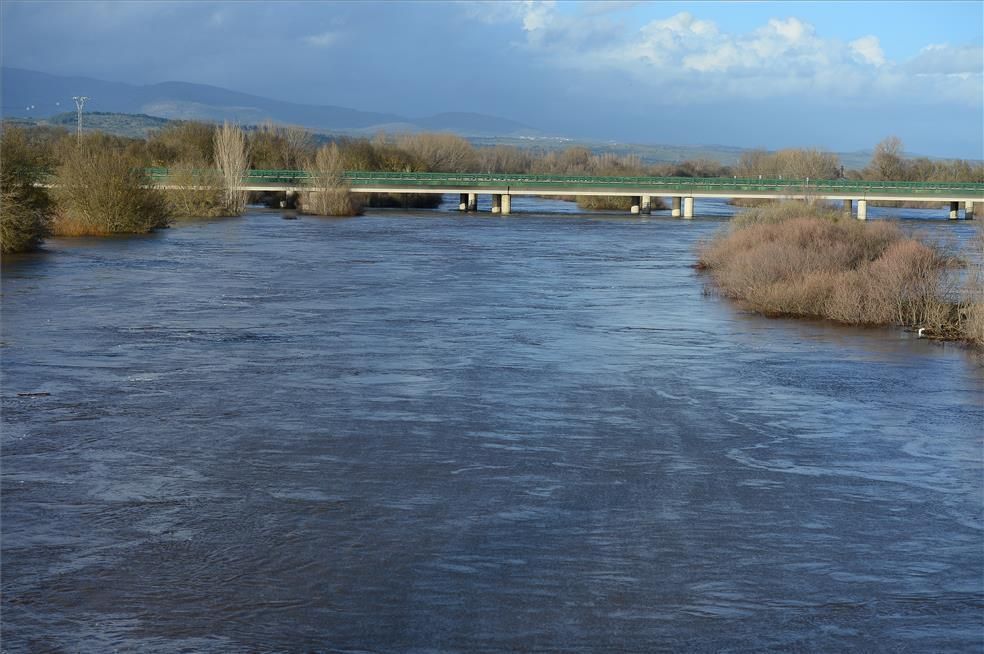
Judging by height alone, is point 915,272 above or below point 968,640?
above

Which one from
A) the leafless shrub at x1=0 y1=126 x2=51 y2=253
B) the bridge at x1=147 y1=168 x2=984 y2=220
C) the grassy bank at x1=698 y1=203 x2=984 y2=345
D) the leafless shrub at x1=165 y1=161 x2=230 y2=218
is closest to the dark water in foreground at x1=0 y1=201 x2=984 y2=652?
the grassy bank at x1=698 y1=203 x2=984 y2=345

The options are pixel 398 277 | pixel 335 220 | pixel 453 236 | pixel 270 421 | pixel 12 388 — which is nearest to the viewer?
pixel 270 421

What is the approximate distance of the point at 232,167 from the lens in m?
73.9

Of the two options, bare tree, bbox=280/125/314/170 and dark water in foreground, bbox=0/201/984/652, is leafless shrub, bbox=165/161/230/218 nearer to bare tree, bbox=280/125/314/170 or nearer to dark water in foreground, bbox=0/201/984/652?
bare tree, bbox=280/125/314/170

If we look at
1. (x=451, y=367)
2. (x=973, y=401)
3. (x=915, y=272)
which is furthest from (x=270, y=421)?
(x=915, y=272)

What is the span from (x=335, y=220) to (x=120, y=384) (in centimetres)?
5419

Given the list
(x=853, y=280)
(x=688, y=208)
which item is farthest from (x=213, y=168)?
(x=853, y=280)

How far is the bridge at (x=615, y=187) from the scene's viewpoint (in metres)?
80.8

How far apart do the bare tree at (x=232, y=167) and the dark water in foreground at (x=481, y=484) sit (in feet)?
158

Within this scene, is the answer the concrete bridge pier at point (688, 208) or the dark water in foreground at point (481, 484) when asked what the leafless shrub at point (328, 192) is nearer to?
the concrete bridge pier at point (688, 208)

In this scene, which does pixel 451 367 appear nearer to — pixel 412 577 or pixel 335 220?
pixel 412 577

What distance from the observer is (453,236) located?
5656 centimetres

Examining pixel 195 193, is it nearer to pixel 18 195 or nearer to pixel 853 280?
pixel 18 195

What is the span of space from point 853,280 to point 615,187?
5985 cm
